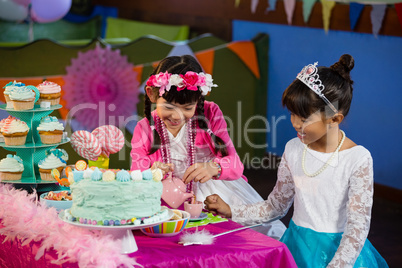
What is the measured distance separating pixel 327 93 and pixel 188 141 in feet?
2.44

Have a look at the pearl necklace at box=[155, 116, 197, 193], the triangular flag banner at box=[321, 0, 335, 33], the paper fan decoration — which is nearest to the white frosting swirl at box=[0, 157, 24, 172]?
the pearl necklace at box=[155, 116, 197, 193]

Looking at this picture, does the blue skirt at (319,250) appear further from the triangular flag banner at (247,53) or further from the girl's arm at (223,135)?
the triangular flag banner at (247,53)

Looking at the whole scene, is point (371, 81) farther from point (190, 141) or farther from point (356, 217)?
point (356, 217)

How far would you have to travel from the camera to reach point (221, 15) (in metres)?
6.01

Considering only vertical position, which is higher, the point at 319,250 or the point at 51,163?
the point at 51,163

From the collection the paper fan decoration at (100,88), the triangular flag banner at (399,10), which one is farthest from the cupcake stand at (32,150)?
the triangular flag banner at (399,10)

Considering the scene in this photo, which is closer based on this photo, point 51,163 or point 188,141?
point 51,163


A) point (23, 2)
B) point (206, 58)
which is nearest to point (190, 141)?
point (206, 58)

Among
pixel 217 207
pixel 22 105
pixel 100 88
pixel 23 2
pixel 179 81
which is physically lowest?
pixel 100 88

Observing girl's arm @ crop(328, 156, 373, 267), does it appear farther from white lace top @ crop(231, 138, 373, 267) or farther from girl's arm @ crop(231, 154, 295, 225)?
girl's arm @ crop(231, 154, 295, 225)

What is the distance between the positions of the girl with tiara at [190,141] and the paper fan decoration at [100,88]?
251 cm

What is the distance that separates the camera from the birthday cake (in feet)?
5.31

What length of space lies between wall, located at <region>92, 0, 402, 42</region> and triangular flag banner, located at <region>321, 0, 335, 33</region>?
38mm

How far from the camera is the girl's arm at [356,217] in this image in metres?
1.86
